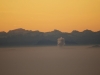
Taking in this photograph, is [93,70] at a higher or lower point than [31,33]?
lower

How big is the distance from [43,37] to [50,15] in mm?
284

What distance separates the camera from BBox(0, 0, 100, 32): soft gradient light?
2.15m

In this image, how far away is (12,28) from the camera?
7.02 feet

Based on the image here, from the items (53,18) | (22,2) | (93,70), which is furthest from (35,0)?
(93,70)

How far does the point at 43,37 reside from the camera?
7.13ft

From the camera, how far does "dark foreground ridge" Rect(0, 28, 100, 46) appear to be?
7.00ft

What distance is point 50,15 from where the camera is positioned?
7.19ft

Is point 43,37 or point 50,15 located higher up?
point 50,15

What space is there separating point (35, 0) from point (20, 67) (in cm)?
83

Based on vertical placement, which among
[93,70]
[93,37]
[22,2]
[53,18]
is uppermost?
[22,2]

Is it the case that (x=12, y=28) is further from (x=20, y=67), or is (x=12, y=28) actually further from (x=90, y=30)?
(x=90, y=30)

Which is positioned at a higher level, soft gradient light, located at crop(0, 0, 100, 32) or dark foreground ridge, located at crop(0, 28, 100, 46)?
soft gradient light, located at crop(0, 0, 100, 32)

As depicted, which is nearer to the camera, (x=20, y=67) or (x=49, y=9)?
(x=20, y=67)

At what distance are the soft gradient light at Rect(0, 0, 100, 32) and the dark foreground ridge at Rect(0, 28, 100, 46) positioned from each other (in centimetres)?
5
